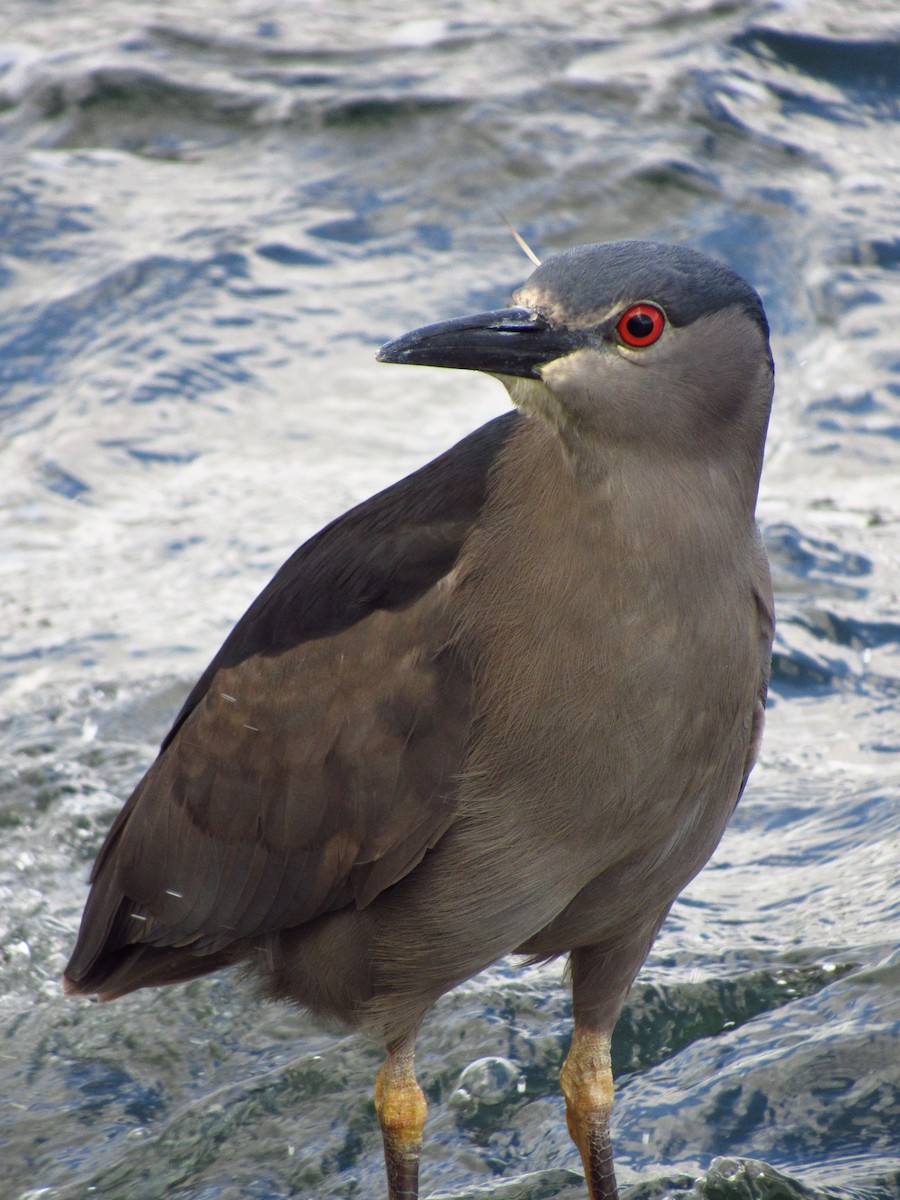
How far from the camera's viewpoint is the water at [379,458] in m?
4.15

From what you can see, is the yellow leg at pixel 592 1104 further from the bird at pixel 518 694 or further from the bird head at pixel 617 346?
the bird head at pixel 617 346

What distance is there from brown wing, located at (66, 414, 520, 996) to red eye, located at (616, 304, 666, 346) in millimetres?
500

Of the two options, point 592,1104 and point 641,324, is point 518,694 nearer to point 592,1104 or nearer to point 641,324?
point 641,324

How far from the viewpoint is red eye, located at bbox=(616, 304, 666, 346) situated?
311 centimetres

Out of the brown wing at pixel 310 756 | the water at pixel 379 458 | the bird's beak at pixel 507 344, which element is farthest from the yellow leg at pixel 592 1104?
the bird's beak at pixel 507 344

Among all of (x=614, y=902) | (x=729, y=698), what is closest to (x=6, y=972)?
(x=614, y=902)

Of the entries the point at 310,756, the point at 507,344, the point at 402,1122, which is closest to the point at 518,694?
the point at 310,756

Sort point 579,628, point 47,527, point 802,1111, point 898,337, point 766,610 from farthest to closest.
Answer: point 898,337 → point 47,527 → point 802,1111 → point 766,610 → point 579,628

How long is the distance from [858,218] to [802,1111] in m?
5.61

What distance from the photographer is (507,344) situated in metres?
3.10

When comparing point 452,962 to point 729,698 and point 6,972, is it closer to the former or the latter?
point 729,698

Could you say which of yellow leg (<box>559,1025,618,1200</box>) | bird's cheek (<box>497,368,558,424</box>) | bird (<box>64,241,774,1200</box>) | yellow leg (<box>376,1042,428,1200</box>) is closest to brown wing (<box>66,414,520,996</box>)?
bird (<box>64,241,774,1200</box>)

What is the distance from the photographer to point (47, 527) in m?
6.82

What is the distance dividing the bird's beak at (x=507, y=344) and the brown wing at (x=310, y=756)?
441 millimetres
